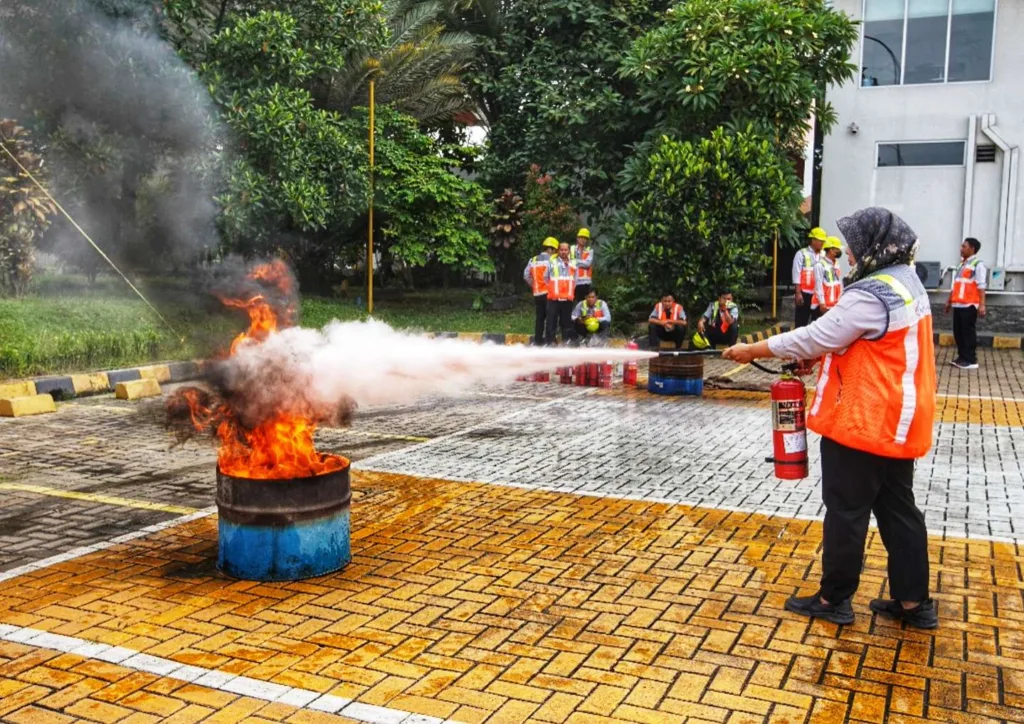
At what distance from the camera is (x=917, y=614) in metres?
5.04

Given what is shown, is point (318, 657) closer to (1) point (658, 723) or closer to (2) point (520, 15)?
(1) point (658, 723)

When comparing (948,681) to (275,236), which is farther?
(275,236)

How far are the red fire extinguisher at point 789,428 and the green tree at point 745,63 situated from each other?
15.2 metres

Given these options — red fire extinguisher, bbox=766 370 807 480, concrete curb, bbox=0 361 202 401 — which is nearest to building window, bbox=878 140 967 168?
concrete curb, bbox=0 361 202 401

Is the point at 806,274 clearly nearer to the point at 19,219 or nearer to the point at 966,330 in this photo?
the point at 966,330

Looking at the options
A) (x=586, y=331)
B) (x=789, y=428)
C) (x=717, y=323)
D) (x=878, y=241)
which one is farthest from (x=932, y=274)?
(x=878, y=241)

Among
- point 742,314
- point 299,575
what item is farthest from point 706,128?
point 299,575

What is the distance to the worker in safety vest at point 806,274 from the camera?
15586 mm

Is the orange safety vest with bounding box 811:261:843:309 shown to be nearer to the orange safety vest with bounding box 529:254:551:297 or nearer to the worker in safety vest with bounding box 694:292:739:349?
the worker in safety vest with bounding box 694:292:739:349

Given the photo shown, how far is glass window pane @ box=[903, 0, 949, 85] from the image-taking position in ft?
69.2

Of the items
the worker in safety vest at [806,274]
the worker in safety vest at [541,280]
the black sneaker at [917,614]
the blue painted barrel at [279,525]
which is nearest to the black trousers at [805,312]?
the worker in safety vest at [806,274]

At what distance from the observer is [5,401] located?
1102 centimetres

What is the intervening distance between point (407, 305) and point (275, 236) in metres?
5.54

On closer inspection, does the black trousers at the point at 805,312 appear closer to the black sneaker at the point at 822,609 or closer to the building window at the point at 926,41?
the building window at the point at 926,41
